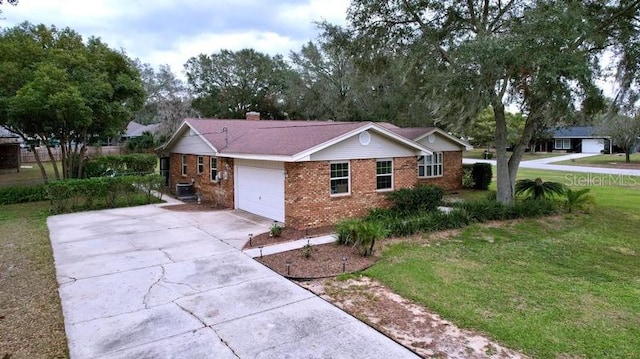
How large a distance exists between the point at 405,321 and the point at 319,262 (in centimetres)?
318

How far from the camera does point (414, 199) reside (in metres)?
14.0

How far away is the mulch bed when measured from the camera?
8.44 m

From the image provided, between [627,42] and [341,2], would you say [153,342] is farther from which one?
[627,42]

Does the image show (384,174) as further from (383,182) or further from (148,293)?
(148,293)

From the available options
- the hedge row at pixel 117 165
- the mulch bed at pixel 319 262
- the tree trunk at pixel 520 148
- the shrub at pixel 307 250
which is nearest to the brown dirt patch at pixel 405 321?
the mulch bed at pixel 319 262

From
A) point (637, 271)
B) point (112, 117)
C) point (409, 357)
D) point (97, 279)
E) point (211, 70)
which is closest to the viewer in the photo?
→ point (409, 357)

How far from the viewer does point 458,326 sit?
605 cm

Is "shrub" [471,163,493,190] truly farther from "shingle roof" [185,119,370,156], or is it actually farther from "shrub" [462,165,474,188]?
"shingle roof" [185,119,370,156]

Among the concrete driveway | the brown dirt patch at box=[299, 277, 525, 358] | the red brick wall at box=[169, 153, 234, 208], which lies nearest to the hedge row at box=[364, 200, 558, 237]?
the brown dirt patch at box=[299, 277, 525, 358]

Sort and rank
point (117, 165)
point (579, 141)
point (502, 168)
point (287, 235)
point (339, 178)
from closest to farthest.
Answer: point (287, 235) → point (339, 178) → point (502, 168) → point (117, 165) → point (579, 141)

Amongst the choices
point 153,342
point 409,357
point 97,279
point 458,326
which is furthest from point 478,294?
point 97,279

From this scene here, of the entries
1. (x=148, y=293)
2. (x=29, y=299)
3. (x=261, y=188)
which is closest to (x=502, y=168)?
(x=261, y=188)

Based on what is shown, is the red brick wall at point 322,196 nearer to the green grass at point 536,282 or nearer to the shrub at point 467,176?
the green grass at point 536,282

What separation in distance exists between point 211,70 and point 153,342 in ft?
141
